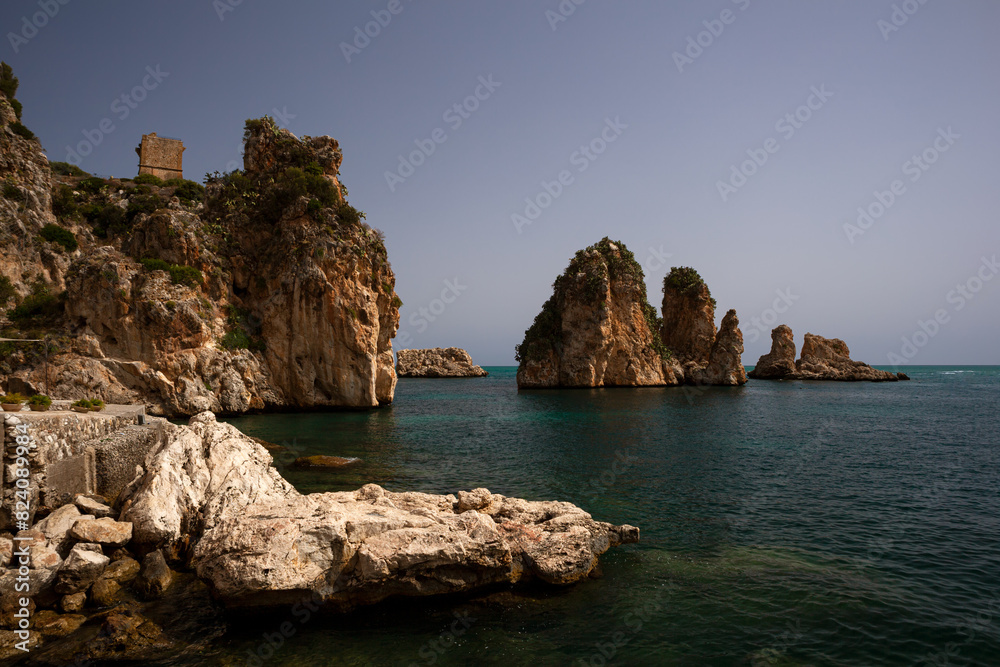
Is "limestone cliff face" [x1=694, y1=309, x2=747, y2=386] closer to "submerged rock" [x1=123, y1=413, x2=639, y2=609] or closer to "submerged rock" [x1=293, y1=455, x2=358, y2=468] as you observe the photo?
"submerged rock" [x1=293, y1=455, x2=358, y2=468]

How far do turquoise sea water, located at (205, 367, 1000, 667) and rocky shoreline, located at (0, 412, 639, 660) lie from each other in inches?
20.2

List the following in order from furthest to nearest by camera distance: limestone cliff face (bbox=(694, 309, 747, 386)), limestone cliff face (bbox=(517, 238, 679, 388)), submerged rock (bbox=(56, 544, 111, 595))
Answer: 1. limestone cliff face (bbox=(694, 309, 747, 386))
2. limestone cliff face (bbox=(517, 238, 679, 388))
3. submerged rock (bbox=(56, 544, 111, 595))

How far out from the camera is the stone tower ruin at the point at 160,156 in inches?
2463

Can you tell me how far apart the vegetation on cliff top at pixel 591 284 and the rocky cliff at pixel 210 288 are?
36157 millimetres

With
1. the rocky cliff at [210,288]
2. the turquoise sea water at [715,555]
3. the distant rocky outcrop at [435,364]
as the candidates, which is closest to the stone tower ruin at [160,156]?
the rocky cliff at [210,288]

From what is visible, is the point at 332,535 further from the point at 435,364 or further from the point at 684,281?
the point at 435,364

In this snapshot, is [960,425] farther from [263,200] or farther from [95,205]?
[95,205]

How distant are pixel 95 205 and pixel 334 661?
61082 mm

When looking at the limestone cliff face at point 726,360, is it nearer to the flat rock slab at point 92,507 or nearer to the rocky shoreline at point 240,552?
the rocky shoreline at point 240,552

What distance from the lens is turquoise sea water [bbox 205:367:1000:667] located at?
26.4 ft

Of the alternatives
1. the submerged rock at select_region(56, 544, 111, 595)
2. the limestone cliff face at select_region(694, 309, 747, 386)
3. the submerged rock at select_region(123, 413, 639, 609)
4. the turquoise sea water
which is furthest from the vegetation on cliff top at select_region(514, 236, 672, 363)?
the submerged rock at select_region(56, 544, 111, 595)

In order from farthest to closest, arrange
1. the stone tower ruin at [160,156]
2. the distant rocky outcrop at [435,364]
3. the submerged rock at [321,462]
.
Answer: the distant rocky outcrop at [435,364], the stone tower ruin at [160,156], the submerged rock at [321,462]

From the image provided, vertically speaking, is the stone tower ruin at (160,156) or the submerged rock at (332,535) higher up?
the stone tower ruin at (160,156)

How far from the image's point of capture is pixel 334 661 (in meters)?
7.66
